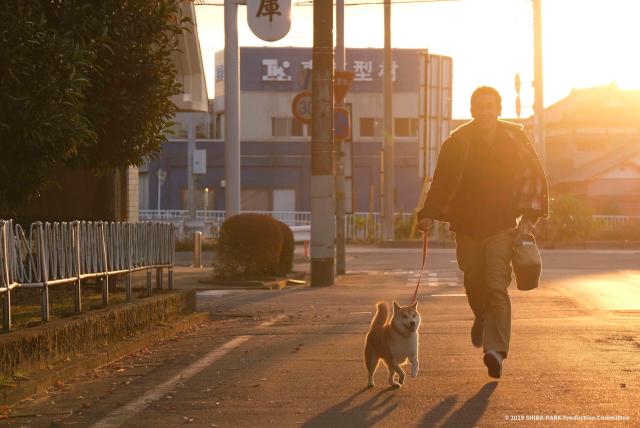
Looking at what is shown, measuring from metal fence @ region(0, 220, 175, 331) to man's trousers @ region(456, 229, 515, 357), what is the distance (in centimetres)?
316

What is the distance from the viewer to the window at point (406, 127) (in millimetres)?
63219

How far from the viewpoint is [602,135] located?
6988cm

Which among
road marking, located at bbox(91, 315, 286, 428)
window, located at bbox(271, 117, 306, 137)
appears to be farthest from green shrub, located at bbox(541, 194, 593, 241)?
road marking, located at bbox(91, 315, 286, 428)

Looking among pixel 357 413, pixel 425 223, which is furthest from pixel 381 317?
pixel 357 413

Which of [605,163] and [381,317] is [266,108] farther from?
[381,317]

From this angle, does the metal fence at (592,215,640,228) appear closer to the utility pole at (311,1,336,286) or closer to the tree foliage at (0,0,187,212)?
the utility pole at (311,1,336,286)

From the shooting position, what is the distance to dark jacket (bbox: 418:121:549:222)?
27.3 ft

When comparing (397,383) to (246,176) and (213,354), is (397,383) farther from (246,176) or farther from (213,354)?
(246,176)

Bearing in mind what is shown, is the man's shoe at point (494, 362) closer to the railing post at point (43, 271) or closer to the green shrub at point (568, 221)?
the railing post at point (43, 271)

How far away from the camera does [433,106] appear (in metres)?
46.8

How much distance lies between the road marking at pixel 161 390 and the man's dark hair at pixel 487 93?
281 centimetres

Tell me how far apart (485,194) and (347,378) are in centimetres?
157

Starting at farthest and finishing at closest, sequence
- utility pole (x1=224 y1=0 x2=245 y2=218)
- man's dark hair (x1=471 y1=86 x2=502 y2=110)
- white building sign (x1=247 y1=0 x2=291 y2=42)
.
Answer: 1. utility pole (x1=224 y1=0 x2=245 y2=218)
2. white building sign (x1=247 y1=0 x2=291 y2=42)
3. man's dark hair (x1=471 y1=86 x2=502 y2=110)

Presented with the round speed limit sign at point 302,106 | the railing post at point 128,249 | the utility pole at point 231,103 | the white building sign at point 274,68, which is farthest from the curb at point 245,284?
the white building sign at point 274,68
